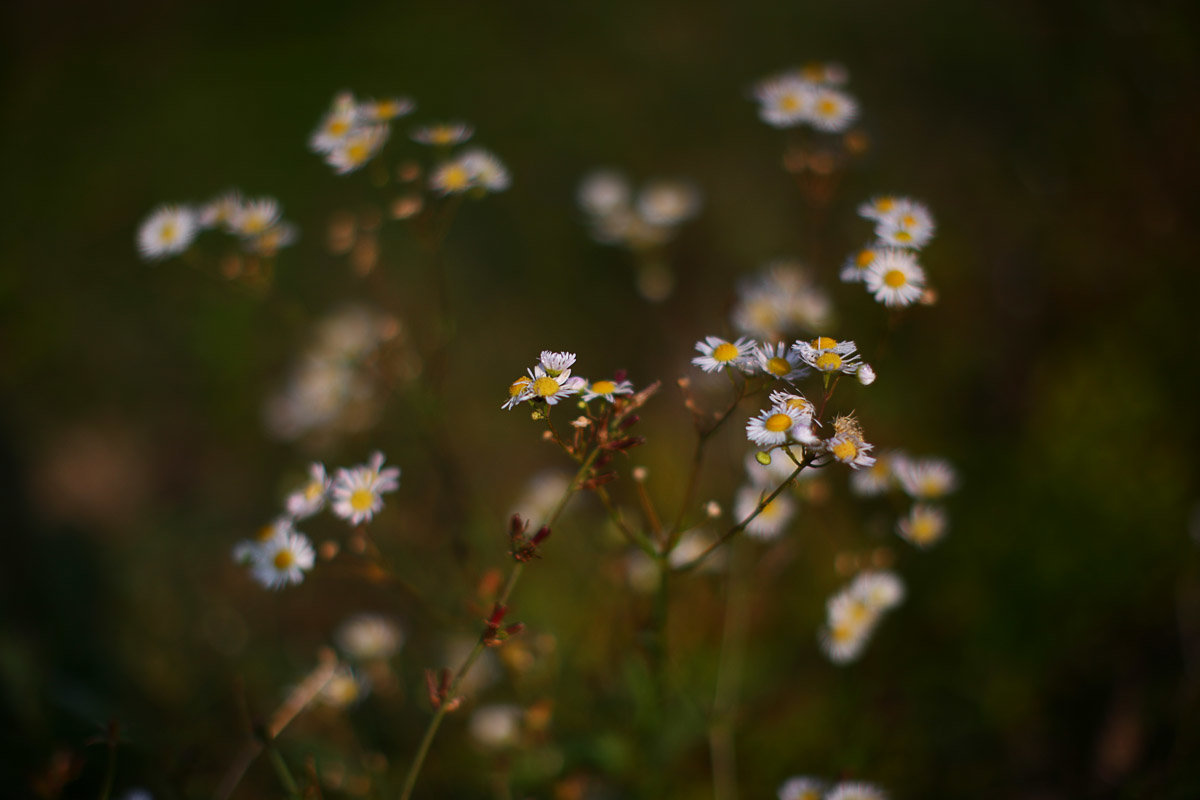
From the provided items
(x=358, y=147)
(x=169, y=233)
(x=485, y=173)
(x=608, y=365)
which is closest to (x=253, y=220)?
(x=169, y=233)

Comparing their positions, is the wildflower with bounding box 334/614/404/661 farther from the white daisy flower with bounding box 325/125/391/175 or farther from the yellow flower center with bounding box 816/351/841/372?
the yellow flower center with bounding box 816/351/841/372

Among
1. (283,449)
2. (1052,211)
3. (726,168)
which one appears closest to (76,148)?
(283,449)

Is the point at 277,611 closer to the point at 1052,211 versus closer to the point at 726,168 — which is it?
the point at 726,168

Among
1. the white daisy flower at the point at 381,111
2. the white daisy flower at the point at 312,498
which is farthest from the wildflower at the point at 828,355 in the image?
the white daisy flower at the point at 381,111

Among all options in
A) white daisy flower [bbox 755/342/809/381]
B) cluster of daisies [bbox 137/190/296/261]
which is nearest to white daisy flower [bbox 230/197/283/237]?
cluster of daisies [bbox 137/190/296/261]

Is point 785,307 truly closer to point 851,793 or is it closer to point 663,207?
point 663,207

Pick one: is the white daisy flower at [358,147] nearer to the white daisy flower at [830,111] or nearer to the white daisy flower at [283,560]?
the white daisy flower at [283,560]
